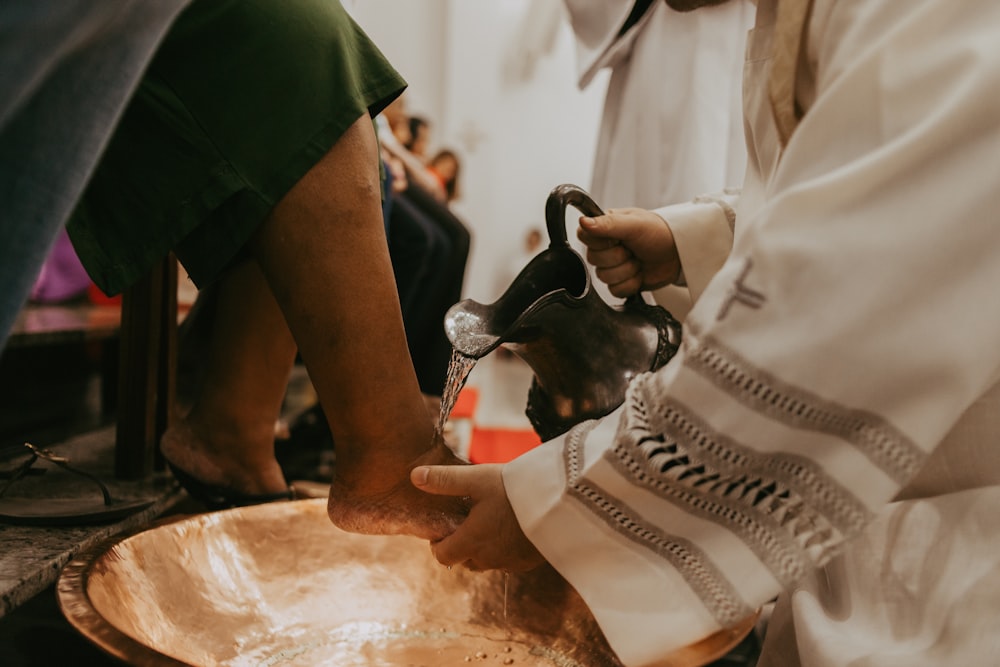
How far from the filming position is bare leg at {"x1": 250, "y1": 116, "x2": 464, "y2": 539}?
69 cm

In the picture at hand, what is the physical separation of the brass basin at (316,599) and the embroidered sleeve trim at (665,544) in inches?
9.6

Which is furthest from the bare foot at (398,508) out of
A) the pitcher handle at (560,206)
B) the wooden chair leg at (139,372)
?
the wooden chair leg at (139,372)

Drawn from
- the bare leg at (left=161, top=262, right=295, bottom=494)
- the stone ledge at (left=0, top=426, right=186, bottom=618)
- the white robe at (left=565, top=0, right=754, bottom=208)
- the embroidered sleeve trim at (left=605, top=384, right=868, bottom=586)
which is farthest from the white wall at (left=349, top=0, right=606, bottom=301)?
the embroidered sleeve trim at (left=605, top=384, right=868, bottom=586)

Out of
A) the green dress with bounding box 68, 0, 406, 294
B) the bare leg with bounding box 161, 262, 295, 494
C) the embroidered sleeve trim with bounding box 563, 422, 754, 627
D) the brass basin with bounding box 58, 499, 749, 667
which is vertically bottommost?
the brass basin with bounding box 58, 499, 749, 667

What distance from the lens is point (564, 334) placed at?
698 millimetres

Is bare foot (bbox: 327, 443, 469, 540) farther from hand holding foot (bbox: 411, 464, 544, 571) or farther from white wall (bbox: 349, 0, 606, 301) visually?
white wall (bbox: 349, 0, 606, 301)

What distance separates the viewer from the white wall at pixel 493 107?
602 centimetres

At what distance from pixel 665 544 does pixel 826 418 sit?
0.44 feet

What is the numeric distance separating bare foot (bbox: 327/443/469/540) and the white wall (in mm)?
5344

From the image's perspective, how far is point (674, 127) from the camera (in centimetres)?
159

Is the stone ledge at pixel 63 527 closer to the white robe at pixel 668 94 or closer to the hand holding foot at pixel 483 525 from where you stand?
the hand holding foot at pixel 483 525

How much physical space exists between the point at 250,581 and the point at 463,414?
5.51ft

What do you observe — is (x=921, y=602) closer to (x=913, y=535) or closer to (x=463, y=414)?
(x=913, y=535)

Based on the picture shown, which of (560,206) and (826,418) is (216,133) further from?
(826,418)
